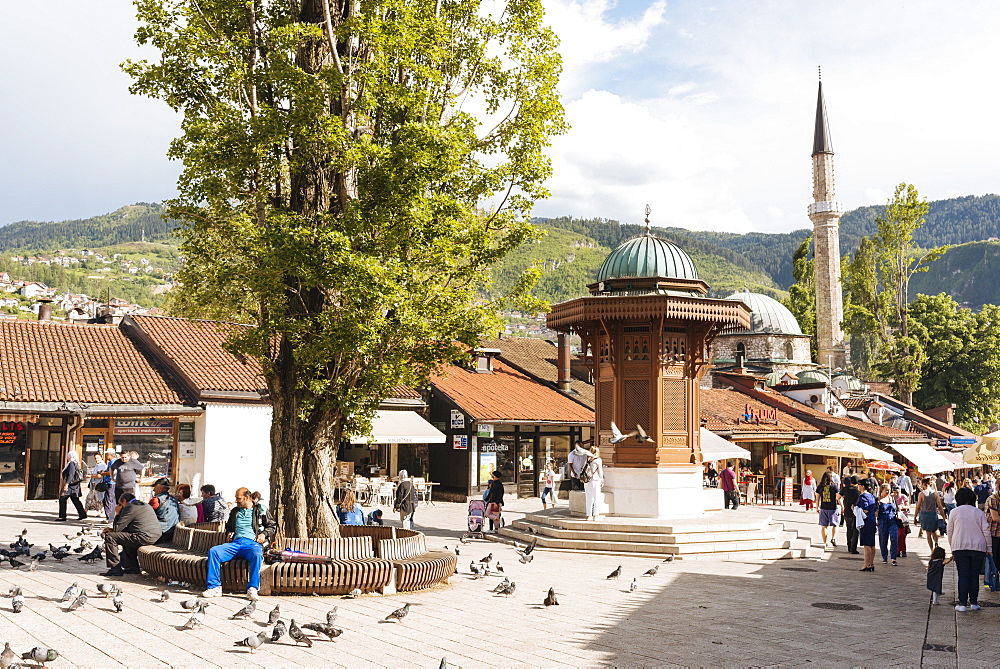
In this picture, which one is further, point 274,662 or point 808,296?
point 808,296

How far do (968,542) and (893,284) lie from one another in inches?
1588

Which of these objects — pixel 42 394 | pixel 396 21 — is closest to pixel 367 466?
pixel 42 394

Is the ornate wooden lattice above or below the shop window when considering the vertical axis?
above

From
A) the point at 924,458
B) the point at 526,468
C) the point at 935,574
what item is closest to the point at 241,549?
the point at 935,574

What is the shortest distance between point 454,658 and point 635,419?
10813 mm

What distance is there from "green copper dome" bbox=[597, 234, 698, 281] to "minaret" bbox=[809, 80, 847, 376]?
45.4 meters

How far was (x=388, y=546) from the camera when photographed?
10.9 meters

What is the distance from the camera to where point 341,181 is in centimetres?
1176

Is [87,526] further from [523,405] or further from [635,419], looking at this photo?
[523,405]

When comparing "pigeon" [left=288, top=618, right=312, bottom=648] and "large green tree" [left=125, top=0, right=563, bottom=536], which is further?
"large green tree" [left=125, top=0, right=563, bottom=536]

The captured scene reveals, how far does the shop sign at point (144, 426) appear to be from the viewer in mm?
22188

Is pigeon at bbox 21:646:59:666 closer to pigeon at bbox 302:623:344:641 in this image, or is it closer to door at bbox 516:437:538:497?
pigeon at bbox 302:623:344:641

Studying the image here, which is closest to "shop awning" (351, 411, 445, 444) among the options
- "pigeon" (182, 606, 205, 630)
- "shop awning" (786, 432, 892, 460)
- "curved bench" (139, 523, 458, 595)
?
"shop awning" (786, 432, 892, 460)

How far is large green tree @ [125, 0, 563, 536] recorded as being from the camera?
423 inches
